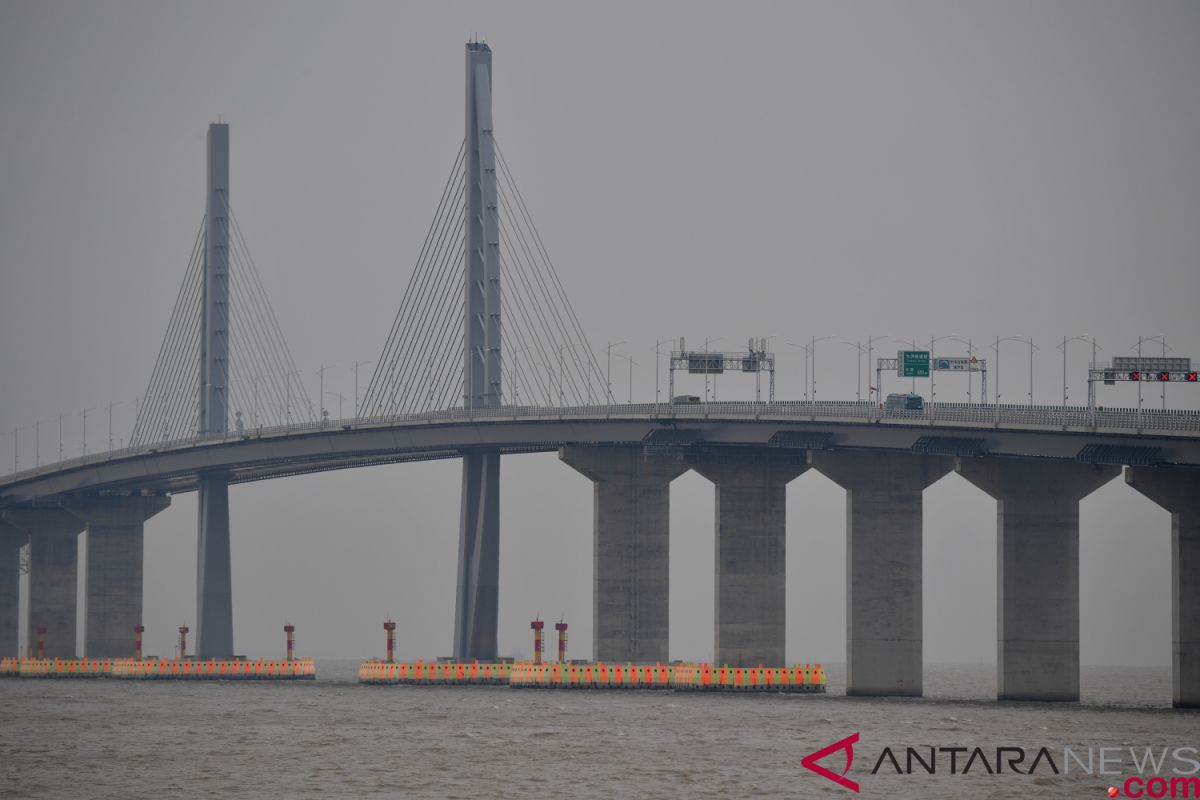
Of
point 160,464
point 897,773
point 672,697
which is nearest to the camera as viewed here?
point 897,773

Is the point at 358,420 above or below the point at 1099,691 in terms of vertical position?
above

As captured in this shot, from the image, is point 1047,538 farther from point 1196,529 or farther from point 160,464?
point 160,464

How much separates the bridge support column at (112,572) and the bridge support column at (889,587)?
234 feet

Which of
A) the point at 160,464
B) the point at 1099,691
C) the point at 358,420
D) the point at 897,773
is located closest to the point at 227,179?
the point at 160,464

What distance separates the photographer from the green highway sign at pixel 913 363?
136375 mm

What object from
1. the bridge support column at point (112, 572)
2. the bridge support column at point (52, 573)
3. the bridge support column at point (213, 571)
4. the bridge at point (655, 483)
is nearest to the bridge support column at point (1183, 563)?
the bridge at point (655, 483)

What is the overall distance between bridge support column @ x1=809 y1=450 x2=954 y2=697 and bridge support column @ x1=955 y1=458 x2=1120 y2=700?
619 centimetres

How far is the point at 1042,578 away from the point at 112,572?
272 feet

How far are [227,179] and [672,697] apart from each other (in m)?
79.8

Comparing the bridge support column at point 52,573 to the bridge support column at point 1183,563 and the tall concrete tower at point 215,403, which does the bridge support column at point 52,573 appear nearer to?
the tall concrete tower at point 215,403

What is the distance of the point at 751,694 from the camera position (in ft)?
405

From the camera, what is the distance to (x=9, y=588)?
19338cm

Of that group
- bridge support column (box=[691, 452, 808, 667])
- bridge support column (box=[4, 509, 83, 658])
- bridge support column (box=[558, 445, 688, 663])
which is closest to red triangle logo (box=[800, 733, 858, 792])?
bridge support column (box=[691, 452, 808, 667])

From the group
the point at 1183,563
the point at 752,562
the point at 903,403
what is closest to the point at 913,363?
the point at 903,403
